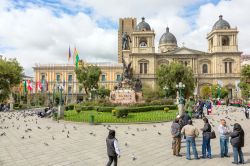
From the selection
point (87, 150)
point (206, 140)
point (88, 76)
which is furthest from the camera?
point (88, 76)

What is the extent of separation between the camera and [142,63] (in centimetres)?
7731

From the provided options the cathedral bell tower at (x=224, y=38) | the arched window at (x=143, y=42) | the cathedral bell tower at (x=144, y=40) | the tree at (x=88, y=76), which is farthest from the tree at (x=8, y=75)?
the cathedral bell tower at (x=224, y=38)

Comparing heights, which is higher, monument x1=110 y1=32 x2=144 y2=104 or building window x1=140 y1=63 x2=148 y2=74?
building window x1=140 y1=63 x2=148 y2=74

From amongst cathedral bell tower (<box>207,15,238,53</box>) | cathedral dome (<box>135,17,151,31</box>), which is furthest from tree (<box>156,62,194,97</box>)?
cathedral dome (<box>135,17,151,31</box>)

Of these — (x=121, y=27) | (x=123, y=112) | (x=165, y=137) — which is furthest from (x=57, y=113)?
(x=121, y=27)

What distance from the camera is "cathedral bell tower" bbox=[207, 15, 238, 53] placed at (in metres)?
74.9

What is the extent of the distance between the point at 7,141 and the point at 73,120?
9.45 metres

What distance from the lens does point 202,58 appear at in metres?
77.4

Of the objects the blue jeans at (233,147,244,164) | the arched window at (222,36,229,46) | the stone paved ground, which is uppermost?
the arched window at (222,36,229,46)

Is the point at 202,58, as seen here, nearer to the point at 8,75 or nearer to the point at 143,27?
the point at 143,27

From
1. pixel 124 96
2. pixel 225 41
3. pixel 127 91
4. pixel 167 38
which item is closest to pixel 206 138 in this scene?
pixel 124 96

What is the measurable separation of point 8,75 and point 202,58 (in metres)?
49.7

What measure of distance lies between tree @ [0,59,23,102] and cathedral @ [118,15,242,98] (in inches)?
1217

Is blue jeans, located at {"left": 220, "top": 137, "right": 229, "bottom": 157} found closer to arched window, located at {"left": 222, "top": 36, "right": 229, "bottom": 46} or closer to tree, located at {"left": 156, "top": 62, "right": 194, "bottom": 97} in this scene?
tree, located at {"left": 156, "top": 62, "right": 194, "bottom": 97}
